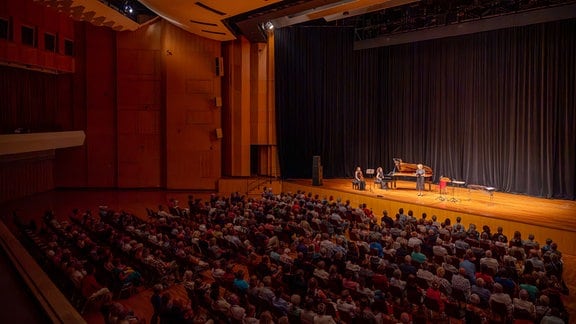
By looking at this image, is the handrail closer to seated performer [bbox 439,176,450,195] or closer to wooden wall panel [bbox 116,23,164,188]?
wooden wall panel [bbox 116,23,164,188]

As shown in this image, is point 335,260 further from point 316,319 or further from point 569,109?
point 569,109

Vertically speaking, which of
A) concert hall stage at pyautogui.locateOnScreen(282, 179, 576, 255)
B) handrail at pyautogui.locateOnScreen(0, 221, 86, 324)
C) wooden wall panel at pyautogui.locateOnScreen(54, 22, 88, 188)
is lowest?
handrail at pyautogui.locateOnScreen(0, 221, 86, 324)

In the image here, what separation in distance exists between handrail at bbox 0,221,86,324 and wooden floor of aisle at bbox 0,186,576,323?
1091 mm

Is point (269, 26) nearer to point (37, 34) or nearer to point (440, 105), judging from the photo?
point (440, 105)

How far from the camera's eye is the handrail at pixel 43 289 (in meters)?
6.81

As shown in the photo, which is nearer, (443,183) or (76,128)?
(443,183)

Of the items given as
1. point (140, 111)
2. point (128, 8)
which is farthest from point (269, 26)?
point (140, 111)

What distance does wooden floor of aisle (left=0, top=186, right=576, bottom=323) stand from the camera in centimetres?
1202

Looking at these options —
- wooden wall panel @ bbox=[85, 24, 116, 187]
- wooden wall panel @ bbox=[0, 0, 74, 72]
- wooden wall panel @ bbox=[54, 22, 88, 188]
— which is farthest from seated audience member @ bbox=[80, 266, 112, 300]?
wooden wall panel @ bbox=[54, 22, 88, 188]

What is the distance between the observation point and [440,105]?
800 inches

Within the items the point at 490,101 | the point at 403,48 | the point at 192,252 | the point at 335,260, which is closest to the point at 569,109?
the point at 490,101

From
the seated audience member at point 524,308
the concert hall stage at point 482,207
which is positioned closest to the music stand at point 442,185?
the concert hall stage at point 482,207

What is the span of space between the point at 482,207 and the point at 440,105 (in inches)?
262

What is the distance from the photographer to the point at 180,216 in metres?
14.6
